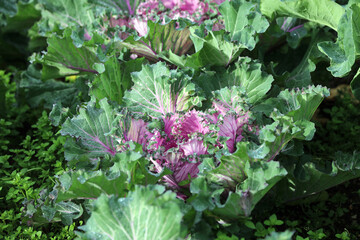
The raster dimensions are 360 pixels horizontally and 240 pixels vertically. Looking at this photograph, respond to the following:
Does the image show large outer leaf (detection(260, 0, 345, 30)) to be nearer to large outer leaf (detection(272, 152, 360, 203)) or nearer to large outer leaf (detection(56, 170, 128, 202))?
large outer leaf (detection(272, 152, 360, 203))

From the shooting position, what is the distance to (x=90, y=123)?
7.56 ft

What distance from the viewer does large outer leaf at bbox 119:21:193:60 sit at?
8.70 ft

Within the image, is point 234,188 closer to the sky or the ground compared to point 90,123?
closer to the ground

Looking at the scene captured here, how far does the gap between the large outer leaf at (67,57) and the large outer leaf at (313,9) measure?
1.20 m

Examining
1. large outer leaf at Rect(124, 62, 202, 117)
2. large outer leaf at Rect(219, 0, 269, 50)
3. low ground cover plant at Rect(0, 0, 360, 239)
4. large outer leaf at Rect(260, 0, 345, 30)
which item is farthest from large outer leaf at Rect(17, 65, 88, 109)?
large outer leaf at Rect(260, 0, 345, 30)

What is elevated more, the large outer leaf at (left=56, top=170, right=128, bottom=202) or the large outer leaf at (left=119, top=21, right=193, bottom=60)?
the large outer leaf at (left=119, top=21, right=193, bottom=60)

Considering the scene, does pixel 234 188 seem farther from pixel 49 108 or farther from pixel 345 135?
pixel 49 108

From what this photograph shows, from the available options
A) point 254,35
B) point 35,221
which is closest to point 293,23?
point 254,35

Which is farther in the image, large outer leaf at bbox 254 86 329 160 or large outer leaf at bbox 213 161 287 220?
large outer leaf at bbox 254 86 329 160

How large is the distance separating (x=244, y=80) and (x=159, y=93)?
51 cm

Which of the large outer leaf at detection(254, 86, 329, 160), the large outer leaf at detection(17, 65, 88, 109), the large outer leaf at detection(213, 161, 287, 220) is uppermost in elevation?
the large outer leaf at detection(254, 86, 329, 160)

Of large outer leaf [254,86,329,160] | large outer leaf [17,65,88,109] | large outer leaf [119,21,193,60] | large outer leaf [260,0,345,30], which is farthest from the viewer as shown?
large outer leaf [17,65,88,109]

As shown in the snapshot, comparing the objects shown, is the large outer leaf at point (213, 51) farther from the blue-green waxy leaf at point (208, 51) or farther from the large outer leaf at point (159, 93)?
the large outer leaf at point (159, 93)

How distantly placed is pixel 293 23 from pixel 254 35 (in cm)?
44
